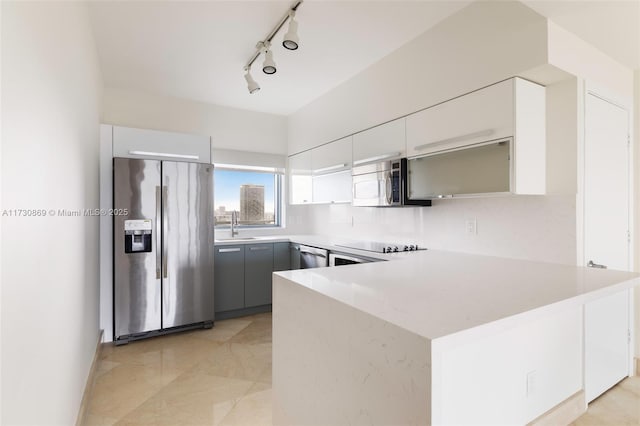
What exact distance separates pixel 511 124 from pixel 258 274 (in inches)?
116

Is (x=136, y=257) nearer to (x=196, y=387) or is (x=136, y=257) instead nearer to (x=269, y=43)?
(x=196, y=387)

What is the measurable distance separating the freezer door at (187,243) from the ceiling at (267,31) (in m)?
0.97

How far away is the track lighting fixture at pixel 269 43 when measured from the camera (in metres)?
2.06

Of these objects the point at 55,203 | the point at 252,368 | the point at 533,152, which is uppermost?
the point at 533,152

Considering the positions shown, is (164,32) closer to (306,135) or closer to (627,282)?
(306,135)

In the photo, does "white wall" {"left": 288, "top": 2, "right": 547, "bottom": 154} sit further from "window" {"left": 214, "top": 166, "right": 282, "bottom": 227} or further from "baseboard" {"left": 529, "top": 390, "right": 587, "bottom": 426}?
"baseboard" {"left": 529, "top": 390, "right": 587, "bottom": 426}

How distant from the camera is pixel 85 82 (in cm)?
218

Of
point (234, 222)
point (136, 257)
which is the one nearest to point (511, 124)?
point (136, 257)

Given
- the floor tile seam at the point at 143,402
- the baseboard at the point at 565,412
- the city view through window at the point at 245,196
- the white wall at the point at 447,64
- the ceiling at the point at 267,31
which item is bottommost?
the floor tile seam at the point at 143,402

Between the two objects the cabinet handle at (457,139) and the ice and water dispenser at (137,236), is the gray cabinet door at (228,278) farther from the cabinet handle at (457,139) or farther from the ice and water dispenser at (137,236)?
the cabinet handle at (457,139)

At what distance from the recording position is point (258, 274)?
3.82m

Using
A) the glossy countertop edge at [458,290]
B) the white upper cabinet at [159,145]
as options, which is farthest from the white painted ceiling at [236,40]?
the glossy countertop edge at [458,290]

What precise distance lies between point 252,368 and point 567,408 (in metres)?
2.03

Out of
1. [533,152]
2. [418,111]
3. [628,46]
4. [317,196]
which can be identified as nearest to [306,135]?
[317,196]
